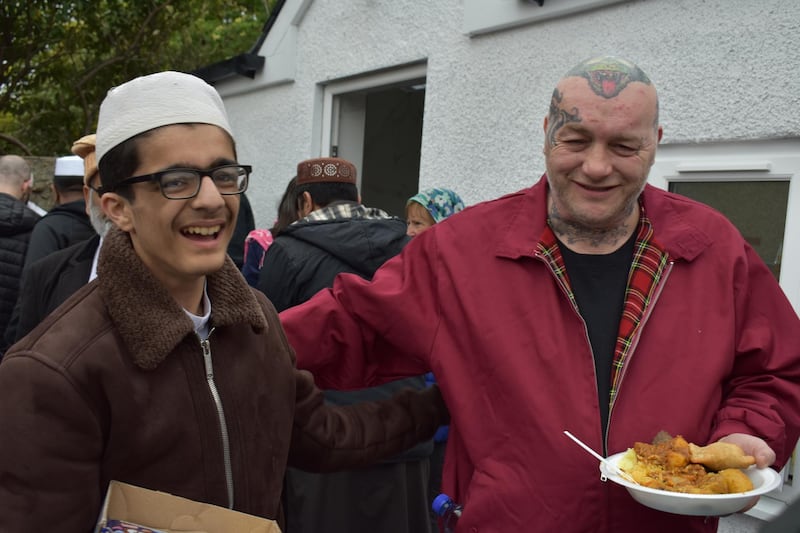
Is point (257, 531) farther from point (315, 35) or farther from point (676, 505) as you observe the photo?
point (315, 35)

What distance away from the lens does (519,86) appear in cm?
451

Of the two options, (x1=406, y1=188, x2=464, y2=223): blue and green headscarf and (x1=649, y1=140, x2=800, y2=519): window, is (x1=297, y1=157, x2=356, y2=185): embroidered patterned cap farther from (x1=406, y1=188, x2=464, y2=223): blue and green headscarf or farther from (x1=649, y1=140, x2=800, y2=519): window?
(x1=649, y1=140, x2=800, y2=519): window

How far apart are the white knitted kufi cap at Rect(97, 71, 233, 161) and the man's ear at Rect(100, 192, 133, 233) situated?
0.09 metres

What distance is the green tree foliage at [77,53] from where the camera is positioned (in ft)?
30.8

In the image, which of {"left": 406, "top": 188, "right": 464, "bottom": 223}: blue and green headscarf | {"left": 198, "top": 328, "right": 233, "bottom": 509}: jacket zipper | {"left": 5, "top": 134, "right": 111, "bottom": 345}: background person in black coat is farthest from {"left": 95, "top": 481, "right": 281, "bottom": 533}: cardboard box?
{"left": 406, "top": 188, "right": 464, "bottom": 223}: blue and green headscarf

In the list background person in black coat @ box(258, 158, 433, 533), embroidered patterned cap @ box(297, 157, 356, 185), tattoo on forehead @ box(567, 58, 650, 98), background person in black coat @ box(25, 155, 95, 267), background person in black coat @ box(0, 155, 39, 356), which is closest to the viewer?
tattoo on forehead @ box(567, 58, 650, 98)

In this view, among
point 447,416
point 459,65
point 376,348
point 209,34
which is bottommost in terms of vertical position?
point 447,416

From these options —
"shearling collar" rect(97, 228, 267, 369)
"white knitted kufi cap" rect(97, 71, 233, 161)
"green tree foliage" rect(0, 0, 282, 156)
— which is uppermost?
"green tree foliage" rect(0, 0, 282, 156)

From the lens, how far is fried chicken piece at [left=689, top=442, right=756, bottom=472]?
1.71 metres

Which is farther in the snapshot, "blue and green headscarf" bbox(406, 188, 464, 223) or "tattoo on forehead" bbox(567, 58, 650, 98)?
"blue and green headscarf" bbox(406, 188, 464, 223)

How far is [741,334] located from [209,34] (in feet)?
42.9

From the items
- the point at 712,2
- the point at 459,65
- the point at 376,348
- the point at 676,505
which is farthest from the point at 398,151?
the point at 676,505

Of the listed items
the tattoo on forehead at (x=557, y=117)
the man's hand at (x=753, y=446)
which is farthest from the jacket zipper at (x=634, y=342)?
the tattoo on forehead at (x=557, y=117)

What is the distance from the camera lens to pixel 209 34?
13.4m
